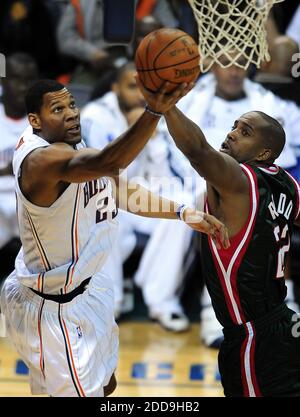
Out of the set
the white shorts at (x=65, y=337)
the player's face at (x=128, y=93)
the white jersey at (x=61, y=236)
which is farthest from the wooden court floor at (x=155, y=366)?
the player's face at (x=128, y=93)

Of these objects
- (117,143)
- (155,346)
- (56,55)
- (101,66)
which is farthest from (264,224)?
(56,55)

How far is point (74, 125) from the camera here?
466cm

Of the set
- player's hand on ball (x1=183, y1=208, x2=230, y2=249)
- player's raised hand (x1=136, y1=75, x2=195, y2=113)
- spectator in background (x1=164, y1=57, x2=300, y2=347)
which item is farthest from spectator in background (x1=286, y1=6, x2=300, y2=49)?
player's raised hand (x1=136, y1=75, x2=195, y2=113)

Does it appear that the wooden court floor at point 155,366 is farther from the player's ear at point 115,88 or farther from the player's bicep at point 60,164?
the player's bicep at point 60,164

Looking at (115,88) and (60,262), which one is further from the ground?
(60,262)

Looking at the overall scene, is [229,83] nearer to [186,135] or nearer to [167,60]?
[186,135]

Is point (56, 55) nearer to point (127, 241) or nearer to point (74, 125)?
point (127, 241)

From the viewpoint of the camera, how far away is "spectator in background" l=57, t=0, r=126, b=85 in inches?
333

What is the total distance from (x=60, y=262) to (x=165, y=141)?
3.08 metres

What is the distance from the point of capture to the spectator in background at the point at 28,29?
876 centimetres

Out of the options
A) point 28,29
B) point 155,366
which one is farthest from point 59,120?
point 28,29

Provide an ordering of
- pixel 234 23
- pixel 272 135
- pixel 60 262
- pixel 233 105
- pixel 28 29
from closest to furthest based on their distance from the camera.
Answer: pixel 272 135 → pixel 60 262 → pixel 234 23 → pixel 233 105 → pixel 28 29

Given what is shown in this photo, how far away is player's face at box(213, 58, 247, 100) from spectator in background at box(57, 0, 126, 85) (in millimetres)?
1254

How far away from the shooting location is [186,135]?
14.1 ft
